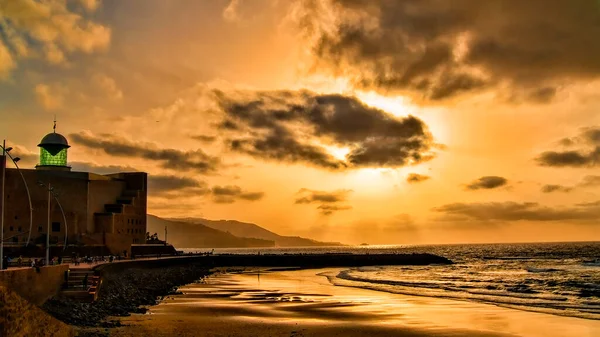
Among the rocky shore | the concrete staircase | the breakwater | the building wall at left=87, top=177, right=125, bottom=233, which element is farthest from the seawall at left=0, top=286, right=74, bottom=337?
the building wall at left=87, top=177, right=125, bottom=233

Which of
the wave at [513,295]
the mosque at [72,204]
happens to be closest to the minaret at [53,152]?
the mosque at [72,204]

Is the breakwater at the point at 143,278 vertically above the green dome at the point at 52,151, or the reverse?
the green dome at the point at 52,151

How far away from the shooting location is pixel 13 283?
78.6 ft

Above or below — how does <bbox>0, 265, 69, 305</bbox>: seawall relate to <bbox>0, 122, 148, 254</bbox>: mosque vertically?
below

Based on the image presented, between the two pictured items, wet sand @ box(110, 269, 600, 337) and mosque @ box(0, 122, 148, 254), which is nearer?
wet sand @ box(110, 269, 600, 337)

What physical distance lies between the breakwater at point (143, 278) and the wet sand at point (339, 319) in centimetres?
163

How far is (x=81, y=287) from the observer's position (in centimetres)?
3238

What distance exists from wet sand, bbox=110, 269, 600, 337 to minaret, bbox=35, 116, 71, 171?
216ft

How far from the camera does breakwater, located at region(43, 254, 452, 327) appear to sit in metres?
26.7

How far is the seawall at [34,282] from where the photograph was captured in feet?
78.0

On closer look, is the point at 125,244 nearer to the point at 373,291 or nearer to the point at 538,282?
the point at 373,291

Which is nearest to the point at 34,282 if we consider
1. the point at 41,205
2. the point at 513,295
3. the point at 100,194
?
the point at 513,295

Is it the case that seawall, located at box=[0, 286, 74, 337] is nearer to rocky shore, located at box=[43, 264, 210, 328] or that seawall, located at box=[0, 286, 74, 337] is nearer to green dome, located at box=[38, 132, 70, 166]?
rocky shore, located at box=[43, 264, 210, 328]

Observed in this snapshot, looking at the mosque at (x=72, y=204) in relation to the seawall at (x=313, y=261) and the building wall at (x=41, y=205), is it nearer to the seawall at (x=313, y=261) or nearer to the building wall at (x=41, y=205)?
the building wall at (x=41, y=205)
